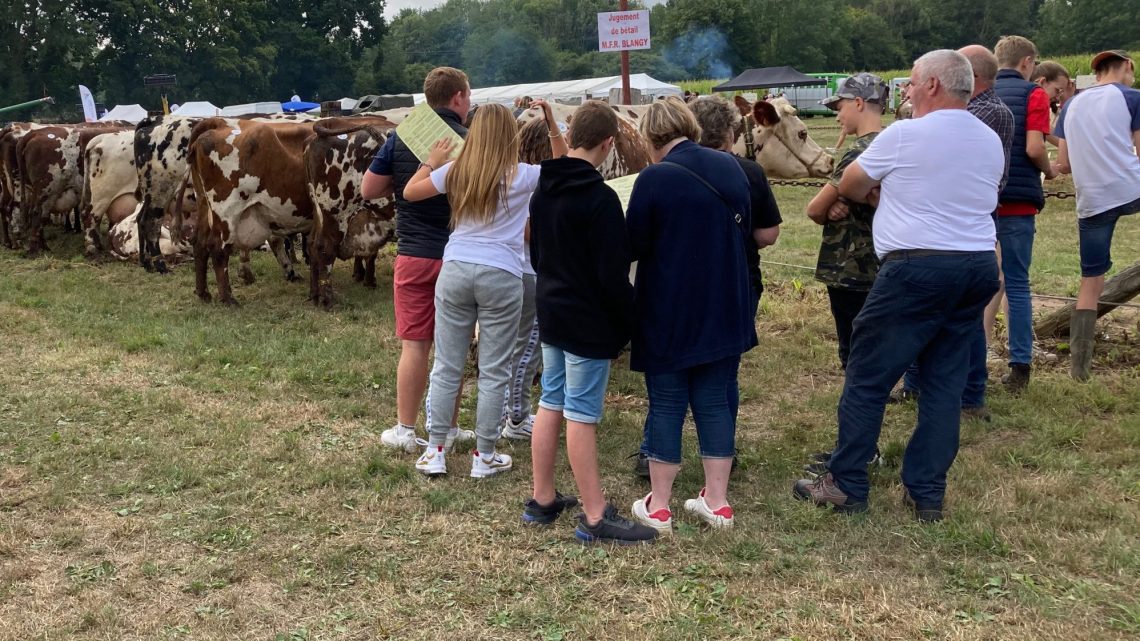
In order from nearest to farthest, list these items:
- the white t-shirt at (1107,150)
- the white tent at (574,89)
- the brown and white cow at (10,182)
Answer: the white t-shirt at (1107,150)
the brown and white cow at (10,182)
the white tent at (574,89)

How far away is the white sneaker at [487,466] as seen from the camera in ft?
15.6

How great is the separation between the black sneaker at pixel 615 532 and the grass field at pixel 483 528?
0.27ft

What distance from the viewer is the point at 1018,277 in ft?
18.6

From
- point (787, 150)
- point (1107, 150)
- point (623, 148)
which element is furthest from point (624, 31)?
point (1107, 150)

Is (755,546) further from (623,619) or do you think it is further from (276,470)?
(276,470)

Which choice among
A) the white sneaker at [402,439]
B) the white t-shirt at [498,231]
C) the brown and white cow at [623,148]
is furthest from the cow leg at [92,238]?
the white t-shirt at [498,231]

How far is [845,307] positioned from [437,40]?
4458 inches

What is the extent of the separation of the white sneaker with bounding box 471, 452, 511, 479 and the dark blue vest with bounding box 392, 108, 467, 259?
1.09 m

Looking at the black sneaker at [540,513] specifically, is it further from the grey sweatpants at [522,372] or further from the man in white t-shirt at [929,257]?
the man in white t-shirt at [929,257]

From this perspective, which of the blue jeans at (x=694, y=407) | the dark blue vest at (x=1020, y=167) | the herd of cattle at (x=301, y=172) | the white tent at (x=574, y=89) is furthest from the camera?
the white tent at (x=574, y=89)

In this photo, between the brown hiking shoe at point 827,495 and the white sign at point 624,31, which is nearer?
the brown hiking shoe at point 827,495

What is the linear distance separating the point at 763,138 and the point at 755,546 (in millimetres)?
6243

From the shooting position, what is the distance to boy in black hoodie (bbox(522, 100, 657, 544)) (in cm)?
369

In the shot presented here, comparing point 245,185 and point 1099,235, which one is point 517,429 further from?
point 245,185
